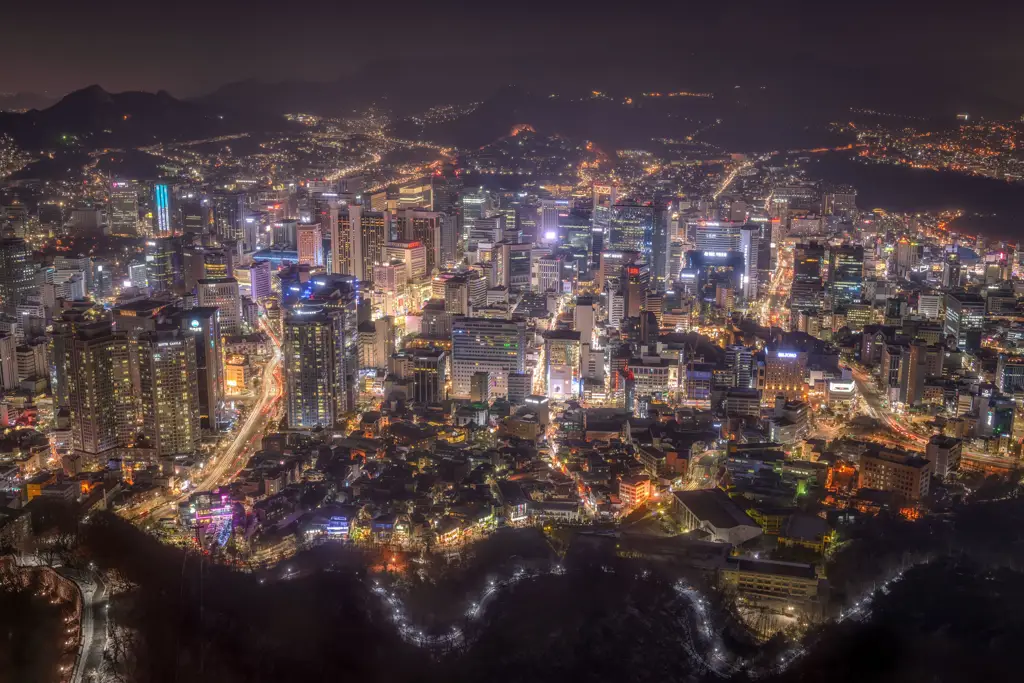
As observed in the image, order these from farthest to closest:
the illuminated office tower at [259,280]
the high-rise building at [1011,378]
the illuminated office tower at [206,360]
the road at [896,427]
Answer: the illuminated office tower at [259,280]
the high-rise building at [1011,378]
the illuminated office tower at [206,360]
the road at [896,427]

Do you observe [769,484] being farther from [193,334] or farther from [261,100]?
[261,100]

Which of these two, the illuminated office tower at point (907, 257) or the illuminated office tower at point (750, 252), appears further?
the illuminated office tower at point (750, 252)

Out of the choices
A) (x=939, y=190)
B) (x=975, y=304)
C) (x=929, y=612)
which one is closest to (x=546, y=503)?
(x=929, y=612)

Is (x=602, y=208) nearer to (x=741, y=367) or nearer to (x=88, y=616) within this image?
(x=741, y=367)

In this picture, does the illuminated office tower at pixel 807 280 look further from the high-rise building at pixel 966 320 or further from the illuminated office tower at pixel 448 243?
the illuminated office tower at pixel 448 243

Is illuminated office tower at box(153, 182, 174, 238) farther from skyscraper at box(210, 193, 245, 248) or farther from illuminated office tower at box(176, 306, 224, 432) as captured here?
illuminated office tower at box(176, 306, 224, 432)

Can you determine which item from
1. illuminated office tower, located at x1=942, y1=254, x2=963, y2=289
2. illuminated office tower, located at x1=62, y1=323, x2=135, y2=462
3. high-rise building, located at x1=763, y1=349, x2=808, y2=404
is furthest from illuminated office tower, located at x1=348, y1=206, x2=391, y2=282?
illuminated office tower, located at x1=942, y1=254, x2=963, y2=289

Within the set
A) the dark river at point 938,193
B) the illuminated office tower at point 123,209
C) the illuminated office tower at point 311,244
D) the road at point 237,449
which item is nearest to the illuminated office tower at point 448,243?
Result: the illuminated office tower at point 311,244
